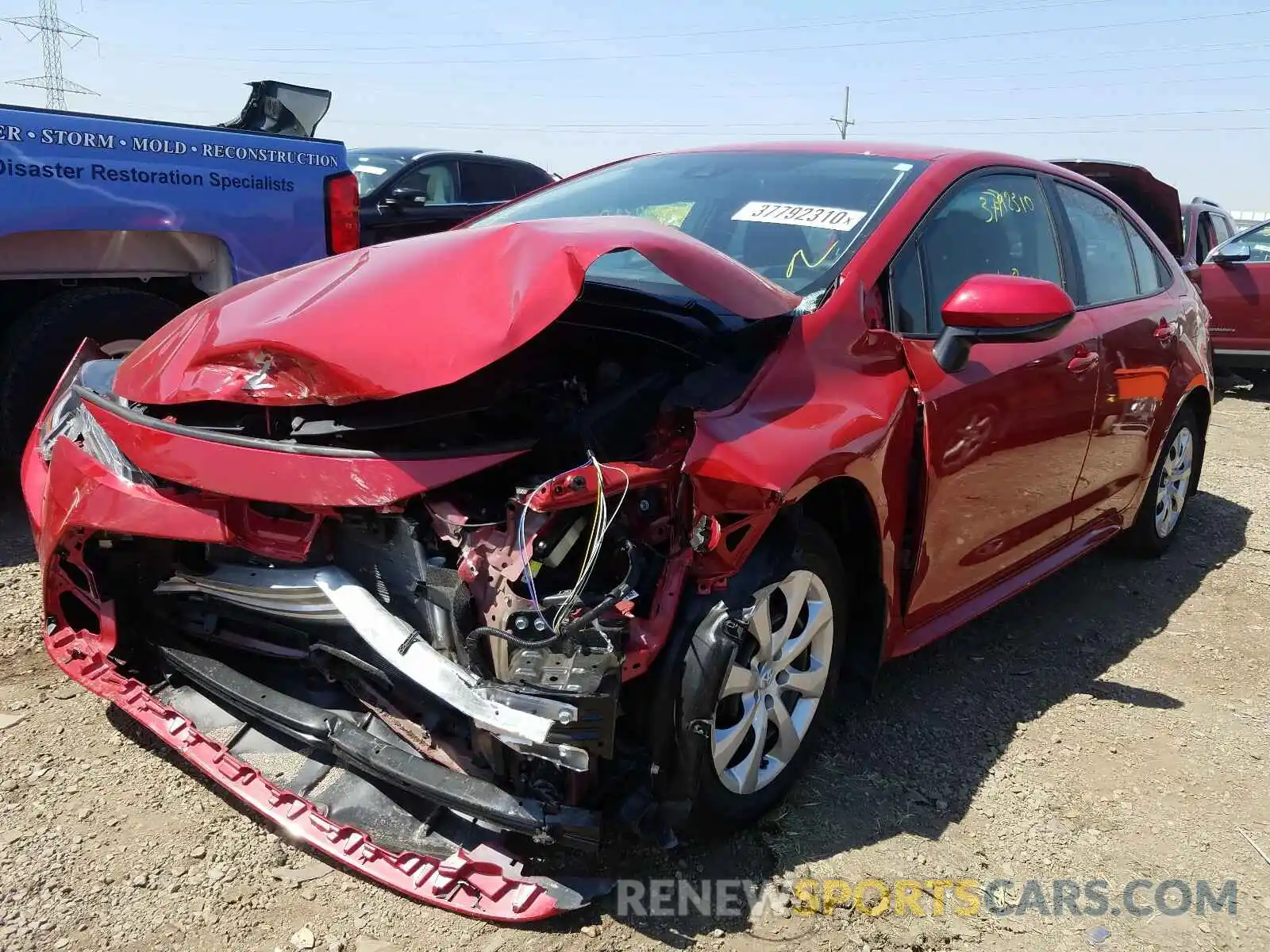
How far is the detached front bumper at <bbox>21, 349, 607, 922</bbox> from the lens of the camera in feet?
6.74

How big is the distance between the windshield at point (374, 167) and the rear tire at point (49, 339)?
394 cm

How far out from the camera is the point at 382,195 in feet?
25.9

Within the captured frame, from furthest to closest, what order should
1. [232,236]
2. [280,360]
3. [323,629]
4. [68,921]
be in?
1. [232,236]
2. [323,629]
3. [280,360]
4. [68,921]

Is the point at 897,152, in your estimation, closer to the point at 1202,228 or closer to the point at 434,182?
the point at 434,182

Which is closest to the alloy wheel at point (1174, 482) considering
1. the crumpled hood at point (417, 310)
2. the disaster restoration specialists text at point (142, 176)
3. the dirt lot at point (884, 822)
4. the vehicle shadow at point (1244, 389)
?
the dirt lot at point (884, 822)

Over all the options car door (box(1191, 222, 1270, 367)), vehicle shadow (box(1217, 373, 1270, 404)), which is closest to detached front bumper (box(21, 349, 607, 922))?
car door (box(1191, 222, 1270, 367))

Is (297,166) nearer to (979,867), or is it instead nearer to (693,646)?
(693,646)

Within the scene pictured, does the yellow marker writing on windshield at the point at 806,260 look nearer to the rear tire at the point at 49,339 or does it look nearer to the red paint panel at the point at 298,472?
the red paint panel at the point at 298,472

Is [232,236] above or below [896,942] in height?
above

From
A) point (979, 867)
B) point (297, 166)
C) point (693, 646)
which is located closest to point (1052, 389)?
point (979, 867)

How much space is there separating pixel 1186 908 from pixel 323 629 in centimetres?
225

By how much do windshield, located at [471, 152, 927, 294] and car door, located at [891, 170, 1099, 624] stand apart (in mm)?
202

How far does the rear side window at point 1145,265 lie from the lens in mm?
4160

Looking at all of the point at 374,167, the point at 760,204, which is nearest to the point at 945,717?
the point at 760,204
